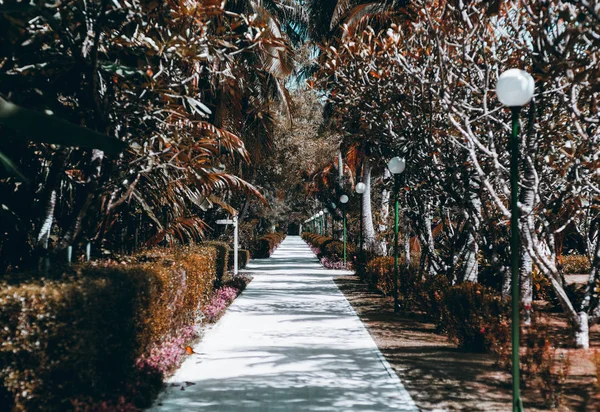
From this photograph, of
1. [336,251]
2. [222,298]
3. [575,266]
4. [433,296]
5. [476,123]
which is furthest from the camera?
[336,251]

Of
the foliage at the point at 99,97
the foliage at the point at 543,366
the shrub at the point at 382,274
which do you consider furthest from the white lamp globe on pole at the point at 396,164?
the foliage at the point at 543,366

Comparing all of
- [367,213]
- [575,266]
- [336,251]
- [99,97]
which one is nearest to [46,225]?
[99,97]

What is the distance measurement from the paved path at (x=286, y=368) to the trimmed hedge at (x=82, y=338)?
0.48 m

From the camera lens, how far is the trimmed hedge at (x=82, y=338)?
17.4ft

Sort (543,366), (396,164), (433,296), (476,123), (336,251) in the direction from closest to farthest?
(543,366)
(433,296)
(476,123)
(396,164)
(336,251)

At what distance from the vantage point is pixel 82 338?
557 cm

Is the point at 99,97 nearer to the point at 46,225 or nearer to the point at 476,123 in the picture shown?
the point at 46,225

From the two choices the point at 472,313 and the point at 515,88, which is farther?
the point at 472,313

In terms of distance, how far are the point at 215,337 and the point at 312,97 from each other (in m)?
26.7

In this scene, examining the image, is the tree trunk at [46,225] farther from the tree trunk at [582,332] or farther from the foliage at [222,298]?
the tree trunk at [582,332]

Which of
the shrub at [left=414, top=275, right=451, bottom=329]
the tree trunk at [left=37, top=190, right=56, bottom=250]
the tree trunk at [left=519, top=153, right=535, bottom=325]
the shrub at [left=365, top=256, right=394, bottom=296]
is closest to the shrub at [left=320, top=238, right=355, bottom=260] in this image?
the shrub at [left=365, top=256, right=394, bottom=296]

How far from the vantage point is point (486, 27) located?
10.2 m

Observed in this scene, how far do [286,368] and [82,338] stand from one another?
11.2 ft

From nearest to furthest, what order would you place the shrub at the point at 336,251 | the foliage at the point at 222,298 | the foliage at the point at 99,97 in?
the foliage at the point at 99,97 < the foliage at the point at 222,298 < the shrub at the point at 336,251
